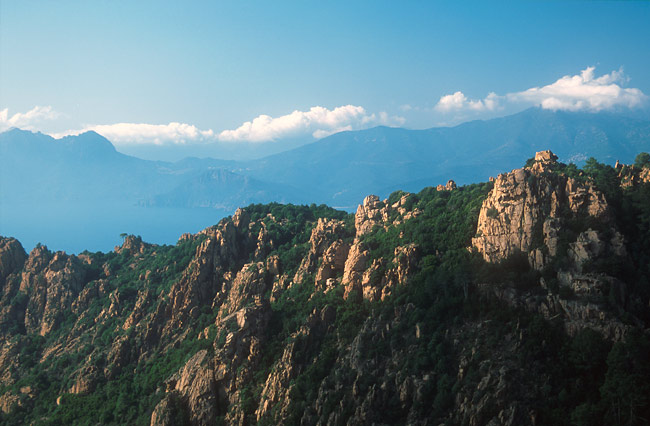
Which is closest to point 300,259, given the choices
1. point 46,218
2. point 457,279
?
point 457,279

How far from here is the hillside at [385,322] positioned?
24219 mm

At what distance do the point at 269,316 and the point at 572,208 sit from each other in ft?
76.1

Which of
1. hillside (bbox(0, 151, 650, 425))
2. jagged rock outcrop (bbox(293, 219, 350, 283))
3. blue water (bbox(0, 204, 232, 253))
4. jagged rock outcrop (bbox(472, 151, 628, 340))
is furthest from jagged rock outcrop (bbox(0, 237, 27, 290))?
blue water (bbox(0, 204, 232, 253))

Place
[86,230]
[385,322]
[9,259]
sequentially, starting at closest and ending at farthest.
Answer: [385,322]
[9,259]
[86,230]

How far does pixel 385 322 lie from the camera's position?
31.8 metres

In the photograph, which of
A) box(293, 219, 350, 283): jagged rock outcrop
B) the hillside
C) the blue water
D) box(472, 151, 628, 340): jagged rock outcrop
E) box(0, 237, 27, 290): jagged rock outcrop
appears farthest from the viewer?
the blue water

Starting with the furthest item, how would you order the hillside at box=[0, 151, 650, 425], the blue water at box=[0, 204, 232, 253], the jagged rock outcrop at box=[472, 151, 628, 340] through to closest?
1. the blue water at box=[0, 204, 232, 253]
2. the jagged rock outcrop at box=[472, 151, 628, 340]
3. the hillside at box=[0, 151, 650, 425]

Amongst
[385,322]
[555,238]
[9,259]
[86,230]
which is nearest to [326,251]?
[385,322]

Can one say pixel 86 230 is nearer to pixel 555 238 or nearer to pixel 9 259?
pixel 9 259

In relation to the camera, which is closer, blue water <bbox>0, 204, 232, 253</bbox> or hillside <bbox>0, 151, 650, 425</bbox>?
hillside <bbox>0, 151, 650, 425</bbox>

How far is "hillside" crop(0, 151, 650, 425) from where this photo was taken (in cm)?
2422

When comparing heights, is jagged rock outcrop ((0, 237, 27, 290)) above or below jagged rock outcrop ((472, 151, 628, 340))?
below

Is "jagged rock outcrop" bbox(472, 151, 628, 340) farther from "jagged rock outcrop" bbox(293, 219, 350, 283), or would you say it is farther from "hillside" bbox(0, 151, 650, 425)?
"jagged rock outcrop" bbox(293, 219, 350, 283)

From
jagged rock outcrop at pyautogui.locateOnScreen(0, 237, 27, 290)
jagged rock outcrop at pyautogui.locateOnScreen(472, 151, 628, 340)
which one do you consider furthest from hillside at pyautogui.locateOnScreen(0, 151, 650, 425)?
jagged rock outcrop at pyautogui.locateOnScreen(0, 237, 27, 290)
